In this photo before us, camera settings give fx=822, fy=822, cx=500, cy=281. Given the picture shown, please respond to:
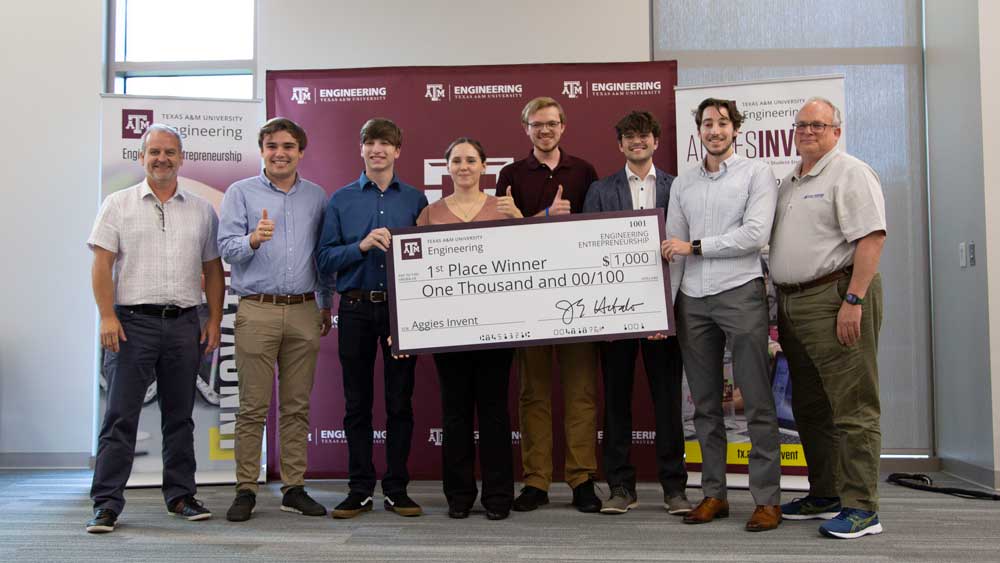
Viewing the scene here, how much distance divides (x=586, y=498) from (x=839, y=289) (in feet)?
4.34

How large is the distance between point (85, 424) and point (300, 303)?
2333 mm

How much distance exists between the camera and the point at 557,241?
10.8ft

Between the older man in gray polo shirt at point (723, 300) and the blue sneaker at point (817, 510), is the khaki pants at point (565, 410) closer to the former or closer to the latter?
the older man in gray polo shirt at point (723, 300)

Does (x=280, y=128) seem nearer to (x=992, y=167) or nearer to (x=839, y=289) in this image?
(x=839, y=289)

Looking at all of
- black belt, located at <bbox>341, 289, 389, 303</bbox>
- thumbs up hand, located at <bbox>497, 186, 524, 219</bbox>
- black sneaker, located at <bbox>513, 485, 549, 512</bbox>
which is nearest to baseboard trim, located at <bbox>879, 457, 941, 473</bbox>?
black sneaker, located at <bbox>513, 485, 549, 512</bbox>

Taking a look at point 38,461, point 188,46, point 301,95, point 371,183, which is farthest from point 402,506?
point 188,46

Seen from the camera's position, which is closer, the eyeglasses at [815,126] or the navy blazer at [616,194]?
the eyeglasses at [815,126]

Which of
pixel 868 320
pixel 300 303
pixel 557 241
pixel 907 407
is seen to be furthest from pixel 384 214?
pixel 907 407

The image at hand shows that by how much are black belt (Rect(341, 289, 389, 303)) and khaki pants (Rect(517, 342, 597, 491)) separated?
670mm

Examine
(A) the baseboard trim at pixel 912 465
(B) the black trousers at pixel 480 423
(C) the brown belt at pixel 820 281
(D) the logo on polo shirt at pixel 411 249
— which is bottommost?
(A) the baseboard trim at pixel 912 465

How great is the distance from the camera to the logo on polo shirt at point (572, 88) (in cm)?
437

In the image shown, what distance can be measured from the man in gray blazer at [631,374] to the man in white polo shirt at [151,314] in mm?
1694

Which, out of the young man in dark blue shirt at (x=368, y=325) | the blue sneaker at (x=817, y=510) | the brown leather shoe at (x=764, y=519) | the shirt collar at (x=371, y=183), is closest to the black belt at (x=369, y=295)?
the young man in dark blue shirt at (x=368, y=325)

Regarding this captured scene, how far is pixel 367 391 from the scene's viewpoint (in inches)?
135
